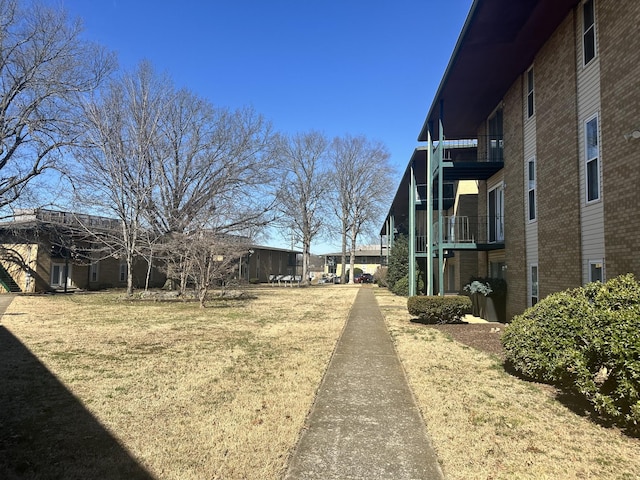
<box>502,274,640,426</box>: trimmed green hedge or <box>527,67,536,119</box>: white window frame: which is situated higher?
<box>527,67,536,119</box>: white window frame

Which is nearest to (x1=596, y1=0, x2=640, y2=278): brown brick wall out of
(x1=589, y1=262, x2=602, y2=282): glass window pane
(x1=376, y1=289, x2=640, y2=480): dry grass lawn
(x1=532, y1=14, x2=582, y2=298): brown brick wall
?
(x1=589, y1=262, x2=602, y2=282): glass window pane

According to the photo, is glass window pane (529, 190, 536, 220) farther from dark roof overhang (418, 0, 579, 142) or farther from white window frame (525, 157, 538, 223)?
dark roof overhang (418, 0, 579, 142)

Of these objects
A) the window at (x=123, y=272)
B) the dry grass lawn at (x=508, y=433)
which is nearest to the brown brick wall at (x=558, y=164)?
the dry grass lawn at (x=508, y=433)

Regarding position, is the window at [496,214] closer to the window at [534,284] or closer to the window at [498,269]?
the window at [498,269]

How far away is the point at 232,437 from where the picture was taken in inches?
162

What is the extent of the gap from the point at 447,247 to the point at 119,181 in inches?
641

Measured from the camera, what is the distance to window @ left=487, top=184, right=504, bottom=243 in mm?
15262

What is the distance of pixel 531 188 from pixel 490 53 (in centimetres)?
385

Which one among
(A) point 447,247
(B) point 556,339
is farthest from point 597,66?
(A) point 447,247

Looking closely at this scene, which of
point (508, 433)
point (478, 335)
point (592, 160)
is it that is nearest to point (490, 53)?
point (592, 160)

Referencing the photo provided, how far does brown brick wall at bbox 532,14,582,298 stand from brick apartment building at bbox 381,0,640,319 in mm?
25

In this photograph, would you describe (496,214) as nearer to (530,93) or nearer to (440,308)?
(530,93)

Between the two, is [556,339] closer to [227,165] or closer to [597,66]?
[597,66]

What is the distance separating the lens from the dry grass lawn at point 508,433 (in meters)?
3.52
